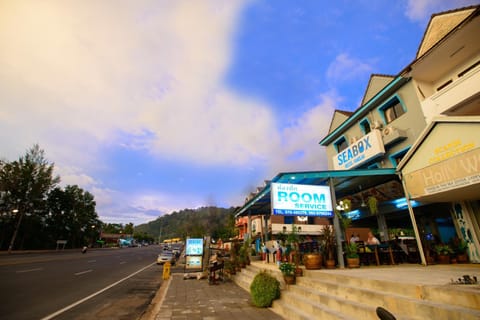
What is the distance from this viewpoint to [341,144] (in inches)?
734

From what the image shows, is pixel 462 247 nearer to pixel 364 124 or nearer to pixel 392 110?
pixel 392 110

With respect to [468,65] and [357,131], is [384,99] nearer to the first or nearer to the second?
[357,131]

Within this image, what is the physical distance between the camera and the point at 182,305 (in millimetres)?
7434

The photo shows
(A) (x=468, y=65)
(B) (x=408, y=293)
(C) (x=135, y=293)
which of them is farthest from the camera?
(A) (x=468, y=65)

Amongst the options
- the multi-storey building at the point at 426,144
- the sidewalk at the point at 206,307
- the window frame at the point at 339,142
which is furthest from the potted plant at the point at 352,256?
the window frame at the point at 339,142

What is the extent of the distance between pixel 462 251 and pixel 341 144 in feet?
35.2

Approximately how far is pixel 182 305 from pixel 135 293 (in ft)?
11.6

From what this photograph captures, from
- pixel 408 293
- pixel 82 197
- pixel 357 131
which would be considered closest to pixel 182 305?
pixel 408 293

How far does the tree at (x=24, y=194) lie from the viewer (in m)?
36.7

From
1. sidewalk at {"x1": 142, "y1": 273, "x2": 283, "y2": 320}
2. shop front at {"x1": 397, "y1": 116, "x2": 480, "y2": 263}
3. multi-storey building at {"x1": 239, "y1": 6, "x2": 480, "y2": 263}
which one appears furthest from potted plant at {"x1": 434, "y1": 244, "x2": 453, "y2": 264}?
sidewalk at {"x1": 142, "y1": 273, "x2": 283, "y2": 320}

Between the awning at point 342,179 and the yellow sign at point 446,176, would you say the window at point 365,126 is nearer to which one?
the awning at point 342,179

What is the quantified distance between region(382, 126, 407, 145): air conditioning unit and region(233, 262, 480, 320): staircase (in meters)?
9.95

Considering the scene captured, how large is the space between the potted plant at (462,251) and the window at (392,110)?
7597mm

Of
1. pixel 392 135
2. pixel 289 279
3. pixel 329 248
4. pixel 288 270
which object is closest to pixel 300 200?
pixel 329 248
